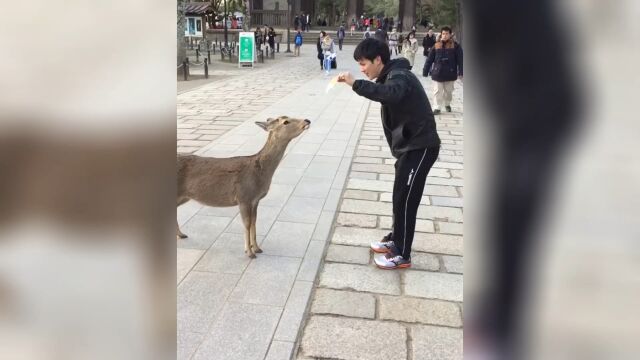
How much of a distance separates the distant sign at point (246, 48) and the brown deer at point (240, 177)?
1804 centimetres

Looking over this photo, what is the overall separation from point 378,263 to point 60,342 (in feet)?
9.93

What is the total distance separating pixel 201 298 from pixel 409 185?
1574 mm

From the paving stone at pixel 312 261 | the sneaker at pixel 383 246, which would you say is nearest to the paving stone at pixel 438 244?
the sneaker at pixel 383 246

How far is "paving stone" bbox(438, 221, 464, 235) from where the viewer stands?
4.70m

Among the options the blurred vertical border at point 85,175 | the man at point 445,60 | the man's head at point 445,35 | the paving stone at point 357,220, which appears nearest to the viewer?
the blurred vertical border at point 85,175

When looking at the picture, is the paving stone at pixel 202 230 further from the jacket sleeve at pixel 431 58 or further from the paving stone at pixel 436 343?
the jacket sleeve at pixel 431 58

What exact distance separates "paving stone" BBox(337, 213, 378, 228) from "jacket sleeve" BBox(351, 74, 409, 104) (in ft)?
6.11

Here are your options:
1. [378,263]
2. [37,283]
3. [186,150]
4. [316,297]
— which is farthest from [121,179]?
[186,150]

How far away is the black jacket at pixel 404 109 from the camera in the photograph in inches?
127

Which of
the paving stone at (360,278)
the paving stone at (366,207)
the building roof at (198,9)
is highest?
the building roof at (198,9)

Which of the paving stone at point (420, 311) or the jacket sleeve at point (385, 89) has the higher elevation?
the jacket sleeve at point (385, 89)

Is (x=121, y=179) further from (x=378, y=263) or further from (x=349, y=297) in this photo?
(x=378, y=263)

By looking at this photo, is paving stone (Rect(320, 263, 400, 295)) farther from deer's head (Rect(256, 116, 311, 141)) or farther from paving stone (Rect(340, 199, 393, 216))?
paving stone (Rect(340, 199, 393, 216))

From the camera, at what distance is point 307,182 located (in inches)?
244
